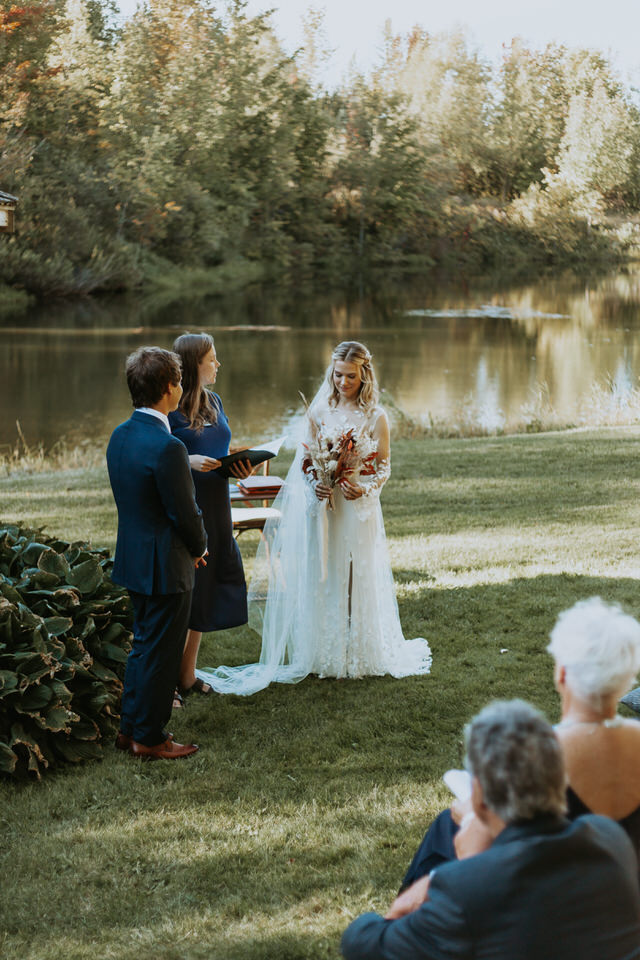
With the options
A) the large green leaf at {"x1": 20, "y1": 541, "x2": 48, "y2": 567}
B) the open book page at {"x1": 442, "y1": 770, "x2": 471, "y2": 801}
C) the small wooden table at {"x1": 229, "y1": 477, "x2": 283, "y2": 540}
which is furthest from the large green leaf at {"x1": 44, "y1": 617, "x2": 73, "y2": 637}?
the open book page at {"x1": 442, "y1": 770, "x2": 471, "y2": 801}

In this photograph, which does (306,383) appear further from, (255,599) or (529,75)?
(529,75)

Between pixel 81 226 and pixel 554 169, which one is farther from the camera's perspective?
pixel 554 169

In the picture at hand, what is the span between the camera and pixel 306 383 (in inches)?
1040

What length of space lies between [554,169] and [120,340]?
34.3m

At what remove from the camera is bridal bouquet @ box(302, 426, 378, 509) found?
5797 millimetres

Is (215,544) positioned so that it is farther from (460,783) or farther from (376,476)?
(460,783)

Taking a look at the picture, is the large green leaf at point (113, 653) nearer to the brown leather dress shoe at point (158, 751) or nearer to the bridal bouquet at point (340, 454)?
the brown leather dress shoe at point (158, 751)

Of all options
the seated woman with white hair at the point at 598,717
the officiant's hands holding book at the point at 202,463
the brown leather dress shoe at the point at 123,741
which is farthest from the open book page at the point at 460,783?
the officiant's hands holding book at the point at 202,463

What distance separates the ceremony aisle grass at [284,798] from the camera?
3.55 meters

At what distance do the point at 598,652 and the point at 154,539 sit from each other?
9.12 feet

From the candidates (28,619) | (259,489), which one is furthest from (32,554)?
(259,489)

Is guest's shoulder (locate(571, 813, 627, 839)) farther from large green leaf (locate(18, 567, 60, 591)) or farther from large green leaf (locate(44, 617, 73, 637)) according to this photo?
large green leaf (locate(18, 567, 60, 591))

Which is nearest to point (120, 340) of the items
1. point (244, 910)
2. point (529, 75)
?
point (244, 910)

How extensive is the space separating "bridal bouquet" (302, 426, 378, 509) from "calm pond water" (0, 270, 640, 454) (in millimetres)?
13814
